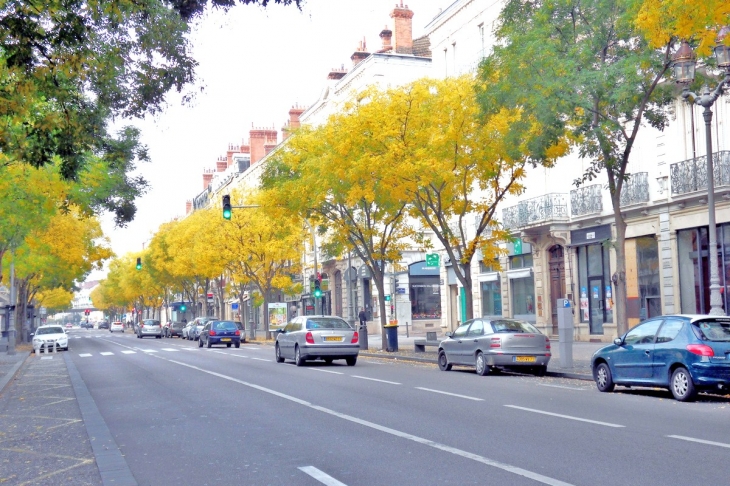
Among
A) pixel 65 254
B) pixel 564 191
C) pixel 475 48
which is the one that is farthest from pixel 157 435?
pixel 65 254

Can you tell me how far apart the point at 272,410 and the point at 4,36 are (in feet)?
22.5

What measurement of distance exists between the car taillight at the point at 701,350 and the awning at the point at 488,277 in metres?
27.1

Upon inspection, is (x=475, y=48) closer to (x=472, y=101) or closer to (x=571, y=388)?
(x=472, y=101)

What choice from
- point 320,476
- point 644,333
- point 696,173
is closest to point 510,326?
point 644,333

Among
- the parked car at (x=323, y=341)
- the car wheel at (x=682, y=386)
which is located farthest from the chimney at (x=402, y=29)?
the car wheel at (x=682, y=386)

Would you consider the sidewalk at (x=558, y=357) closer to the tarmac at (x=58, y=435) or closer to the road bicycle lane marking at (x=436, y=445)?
the tarmac at (x=58, y=435)

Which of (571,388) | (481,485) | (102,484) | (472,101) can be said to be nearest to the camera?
(481,485)

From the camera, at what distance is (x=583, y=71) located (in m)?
18.6

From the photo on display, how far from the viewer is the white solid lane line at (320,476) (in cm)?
804

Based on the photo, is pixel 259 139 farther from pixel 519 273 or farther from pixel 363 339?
pixel 363 339

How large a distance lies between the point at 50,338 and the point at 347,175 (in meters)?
24.0

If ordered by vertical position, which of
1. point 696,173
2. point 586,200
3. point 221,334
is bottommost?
point 221,334

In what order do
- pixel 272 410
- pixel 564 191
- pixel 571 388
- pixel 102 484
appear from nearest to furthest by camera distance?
pixel 102 484 < pixel 272 410 < pixel 571 388 < pixel 564 191

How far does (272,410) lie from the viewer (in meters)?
14.2
